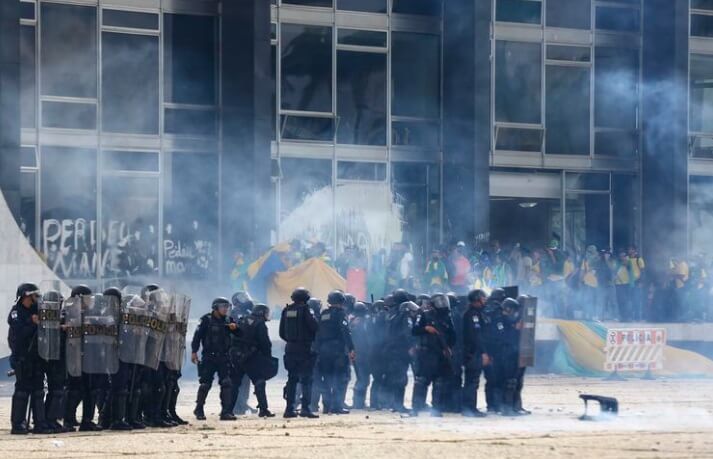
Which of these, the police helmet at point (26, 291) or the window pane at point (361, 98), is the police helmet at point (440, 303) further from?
the window pane at point (361, 98)

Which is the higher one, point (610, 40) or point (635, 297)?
point (610, 40)

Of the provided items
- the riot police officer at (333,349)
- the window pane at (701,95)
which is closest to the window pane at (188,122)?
the riot police officer at (333,349)

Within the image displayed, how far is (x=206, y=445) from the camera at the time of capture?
647 inches

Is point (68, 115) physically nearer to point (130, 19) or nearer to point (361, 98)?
point (130, 19)

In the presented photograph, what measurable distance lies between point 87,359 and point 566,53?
2127 cm

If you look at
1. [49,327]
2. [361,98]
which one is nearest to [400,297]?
[49,327]

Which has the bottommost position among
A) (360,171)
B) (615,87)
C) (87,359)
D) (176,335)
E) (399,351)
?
Result: (399,351)

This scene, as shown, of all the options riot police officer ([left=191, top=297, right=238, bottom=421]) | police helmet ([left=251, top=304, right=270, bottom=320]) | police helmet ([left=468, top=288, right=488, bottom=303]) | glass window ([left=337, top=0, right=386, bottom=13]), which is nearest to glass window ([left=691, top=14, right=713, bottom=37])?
glass window ([left=337, top=0, right=386, bottom=13])

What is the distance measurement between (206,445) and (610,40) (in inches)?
905

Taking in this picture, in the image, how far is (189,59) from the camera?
33.1 meters

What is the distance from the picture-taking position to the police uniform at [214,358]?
65.4 feet

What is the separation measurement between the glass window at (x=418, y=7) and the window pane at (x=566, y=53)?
301cm

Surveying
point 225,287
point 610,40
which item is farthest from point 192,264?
point 610,40

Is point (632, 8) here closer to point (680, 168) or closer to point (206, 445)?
point (680, 168)
